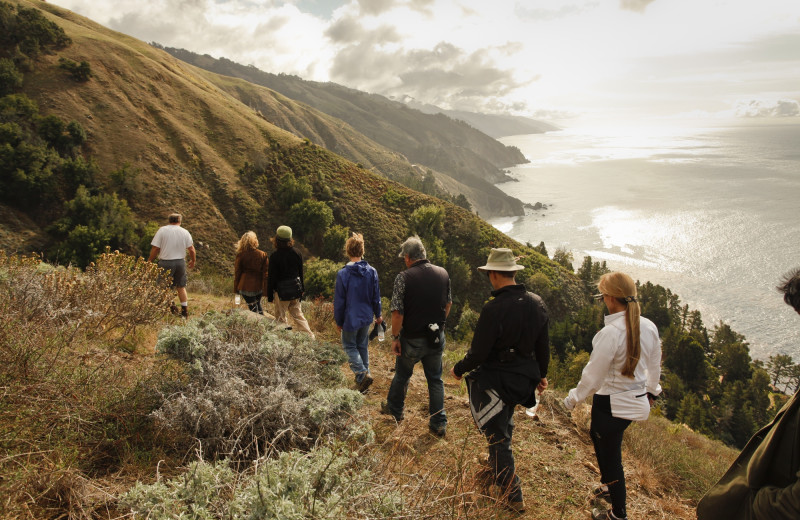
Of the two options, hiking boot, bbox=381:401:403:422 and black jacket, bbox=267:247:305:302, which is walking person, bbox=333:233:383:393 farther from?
black jacket, bbox=267:247:305:302

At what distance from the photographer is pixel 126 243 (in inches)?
1192

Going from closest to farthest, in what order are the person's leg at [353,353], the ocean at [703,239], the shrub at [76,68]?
the person's leg at [353,353], the shrub at [76,68], the ocean at [703,239]

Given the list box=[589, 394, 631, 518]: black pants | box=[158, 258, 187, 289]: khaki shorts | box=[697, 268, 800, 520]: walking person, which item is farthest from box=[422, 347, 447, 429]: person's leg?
box=[158, 258, 187, 289]: khaki shorts

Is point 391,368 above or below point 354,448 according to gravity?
below

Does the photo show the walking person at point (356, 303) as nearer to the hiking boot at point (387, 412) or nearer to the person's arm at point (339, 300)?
the person's arm at point (339, 300)

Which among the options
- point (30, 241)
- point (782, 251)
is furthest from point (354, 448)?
point (782, 251)

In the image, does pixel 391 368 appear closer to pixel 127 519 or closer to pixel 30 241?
pixel 127 519

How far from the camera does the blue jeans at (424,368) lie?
4.17 m

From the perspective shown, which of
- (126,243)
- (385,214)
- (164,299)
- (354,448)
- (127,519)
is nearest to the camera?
(127,519)

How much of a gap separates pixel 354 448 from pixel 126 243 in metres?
34.9

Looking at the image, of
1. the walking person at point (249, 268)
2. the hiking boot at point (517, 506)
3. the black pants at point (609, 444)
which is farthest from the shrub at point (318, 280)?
the black pants at point (609, 444)

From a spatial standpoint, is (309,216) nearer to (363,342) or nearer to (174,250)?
(174,250)

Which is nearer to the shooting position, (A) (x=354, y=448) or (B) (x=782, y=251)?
(A) (x=354, y=448)

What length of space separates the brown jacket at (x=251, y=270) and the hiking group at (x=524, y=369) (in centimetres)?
61
